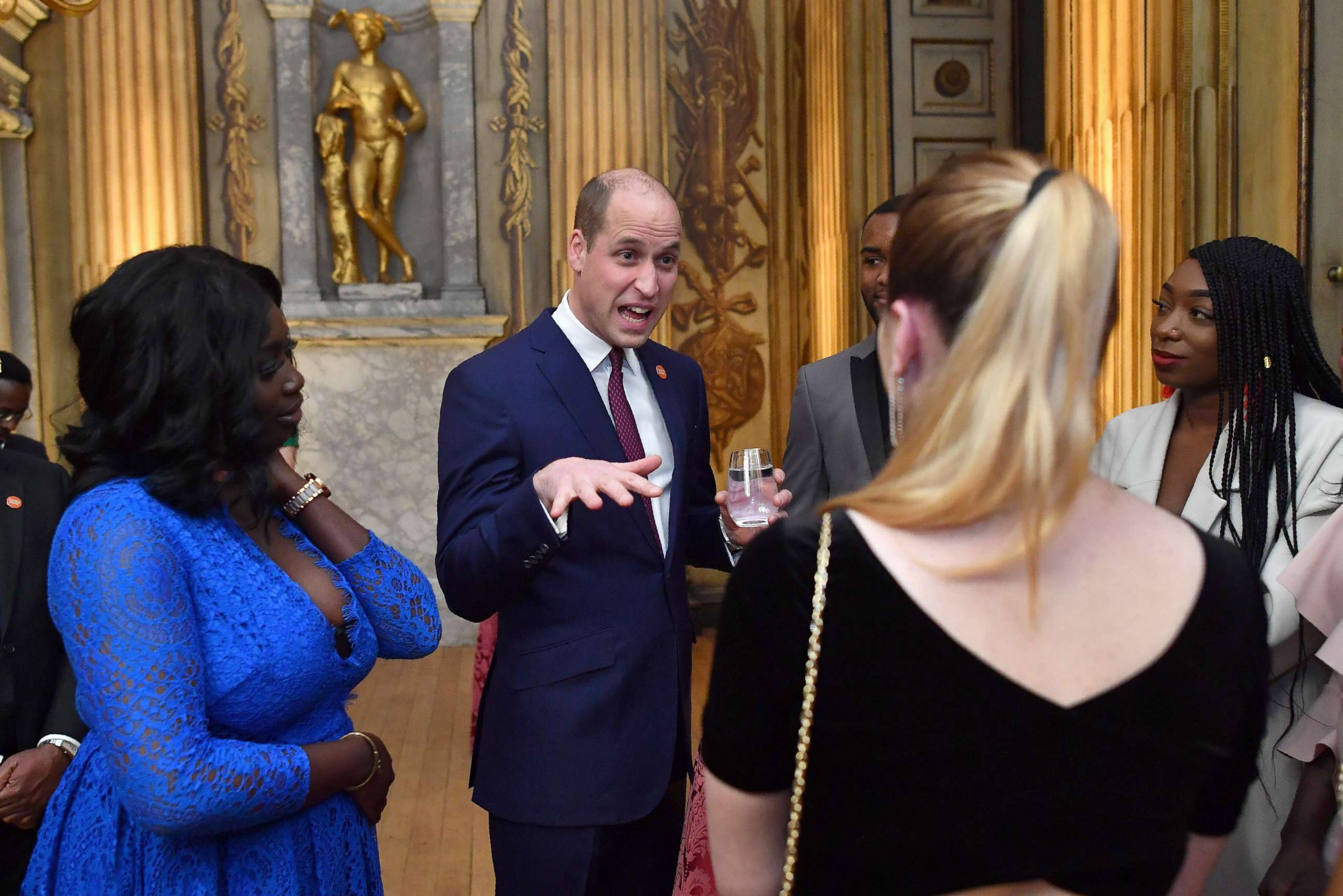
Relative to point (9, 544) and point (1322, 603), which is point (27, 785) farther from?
point (1322, 603)

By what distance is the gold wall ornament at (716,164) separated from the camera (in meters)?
7.18

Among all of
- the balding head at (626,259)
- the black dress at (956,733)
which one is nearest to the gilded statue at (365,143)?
the balding head at (626,259)

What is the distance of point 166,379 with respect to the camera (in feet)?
4.81

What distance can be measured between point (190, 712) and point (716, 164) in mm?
6245

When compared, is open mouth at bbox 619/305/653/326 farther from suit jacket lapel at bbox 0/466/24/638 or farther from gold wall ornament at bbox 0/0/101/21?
gold wall ornament at bbox 0/0/101/21

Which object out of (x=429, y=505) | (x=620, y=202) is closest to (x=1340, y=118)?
(x=620, y=202)

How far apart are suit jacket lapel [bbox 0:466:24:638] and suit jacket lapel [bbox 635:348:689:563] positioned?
3.88 ft

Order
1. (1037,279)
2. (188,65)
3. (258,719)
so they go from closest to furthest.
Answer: (1037,279) < (258,719) < (188,65)

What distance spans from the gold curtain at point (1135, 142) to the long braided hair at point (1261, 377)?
2.51 feet

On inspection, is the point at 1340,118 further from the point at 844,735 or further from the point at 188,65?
the point at 188,65

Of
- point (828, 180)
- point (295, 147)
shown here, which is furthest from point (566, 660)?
point (295, 147)

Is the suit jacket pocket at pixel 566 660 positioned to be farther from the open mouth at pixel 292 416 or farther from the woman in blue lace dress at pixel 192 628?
the open mouth at pixel 292 416

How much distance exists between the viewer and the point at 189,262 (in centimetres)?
153

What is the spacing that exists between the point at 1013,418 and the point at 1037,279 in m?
0.11
